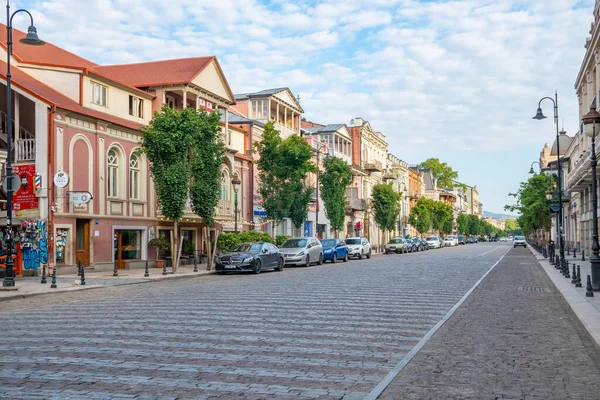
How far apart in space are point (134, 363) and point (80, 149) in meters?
21.7

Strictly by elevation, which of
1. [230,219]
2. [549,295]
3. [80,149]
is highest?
[80,149]

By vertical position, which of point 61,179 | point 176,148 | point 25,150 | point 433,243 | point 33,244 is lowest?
point 433,243

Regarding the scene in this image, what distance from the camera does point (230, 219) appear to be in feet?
127

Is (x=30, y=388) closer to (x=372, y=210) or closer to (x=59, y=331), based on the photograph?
(x=59, y=331)

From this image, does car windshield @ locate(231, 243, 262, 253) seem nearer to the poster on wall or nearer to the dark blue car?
the poster on wall

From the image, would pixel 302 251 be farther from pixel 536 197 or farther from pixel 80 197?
pixel 536 197

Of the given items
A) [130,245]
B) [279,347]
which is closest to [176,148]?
[130,245]

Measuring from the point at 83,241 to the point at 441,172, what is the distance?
10762cm

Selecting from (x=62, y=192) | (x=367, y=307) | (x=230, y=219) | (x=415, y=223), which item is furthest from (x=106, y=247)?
(x=415, y=223)

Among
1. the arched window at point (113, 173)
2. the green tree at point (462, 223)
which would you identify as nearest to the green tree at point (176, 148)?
the arched window at point (113, 173)

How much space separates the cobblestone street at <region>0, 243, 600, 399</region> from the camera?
6715mm

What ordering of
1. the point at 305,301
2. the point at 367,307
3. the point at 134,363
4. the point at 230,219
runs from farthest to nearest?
the point at 230,219
the point at 305,301
the point at 367,307
the point at 134,363

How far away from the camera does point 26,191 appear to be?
25.7 m

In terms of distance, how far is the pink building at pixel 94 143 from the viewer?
2578cm
